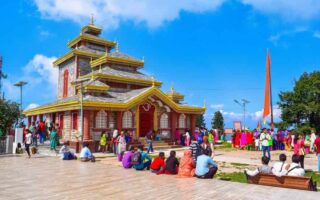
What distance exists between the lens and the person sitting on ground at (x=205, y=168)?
1109 cm

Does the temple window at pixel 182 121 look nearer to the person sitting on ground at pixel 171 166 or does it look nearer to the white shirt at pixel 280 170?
the person sitting on ground at pixel 171 166

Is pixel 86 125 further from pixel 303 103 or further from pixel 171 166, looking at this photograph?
pixel 303 103

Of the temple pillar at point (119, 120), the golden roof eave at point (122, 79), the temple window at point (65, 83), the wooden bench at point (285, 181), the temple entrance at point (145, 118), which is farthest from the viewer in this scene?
the temple window at point (65, 83)

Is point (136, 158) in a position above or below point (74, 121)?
below

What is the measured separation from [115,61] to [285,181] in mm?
23467

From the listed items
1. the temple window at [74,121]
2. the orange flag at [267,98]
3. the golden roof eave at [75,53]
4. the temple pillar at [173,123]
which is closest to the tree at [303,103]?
the orange flag at [267,98]

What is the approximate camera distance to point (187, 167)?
38.0ft

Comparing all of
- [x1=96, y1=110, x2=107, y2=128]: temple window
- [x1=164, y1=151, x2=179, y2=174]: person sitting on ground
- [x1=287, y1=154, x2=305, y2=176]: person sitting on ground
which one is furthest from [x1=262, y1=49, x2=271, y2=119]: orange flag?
[x1=287, y1=154, x2=305, y2=176]: person sitting on ground

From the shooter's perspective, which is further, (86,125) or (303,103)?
(303,103)

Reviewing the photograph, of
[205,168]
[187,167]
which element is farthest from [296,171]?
[187,167]

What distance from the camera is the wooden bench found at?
904 cm

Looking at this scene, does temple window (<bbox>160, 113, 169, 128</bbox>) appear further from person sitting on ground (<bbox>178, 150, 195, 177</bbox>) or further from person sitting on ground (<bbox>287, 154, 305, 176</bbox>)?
person sitting on ground (<bbox>287, 154, 305, 176</bbox>)

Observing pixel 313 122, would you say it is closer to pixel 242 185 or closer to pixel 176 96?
pixel 176 96

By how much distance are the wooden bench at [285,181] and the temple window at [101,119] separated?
628 inches
